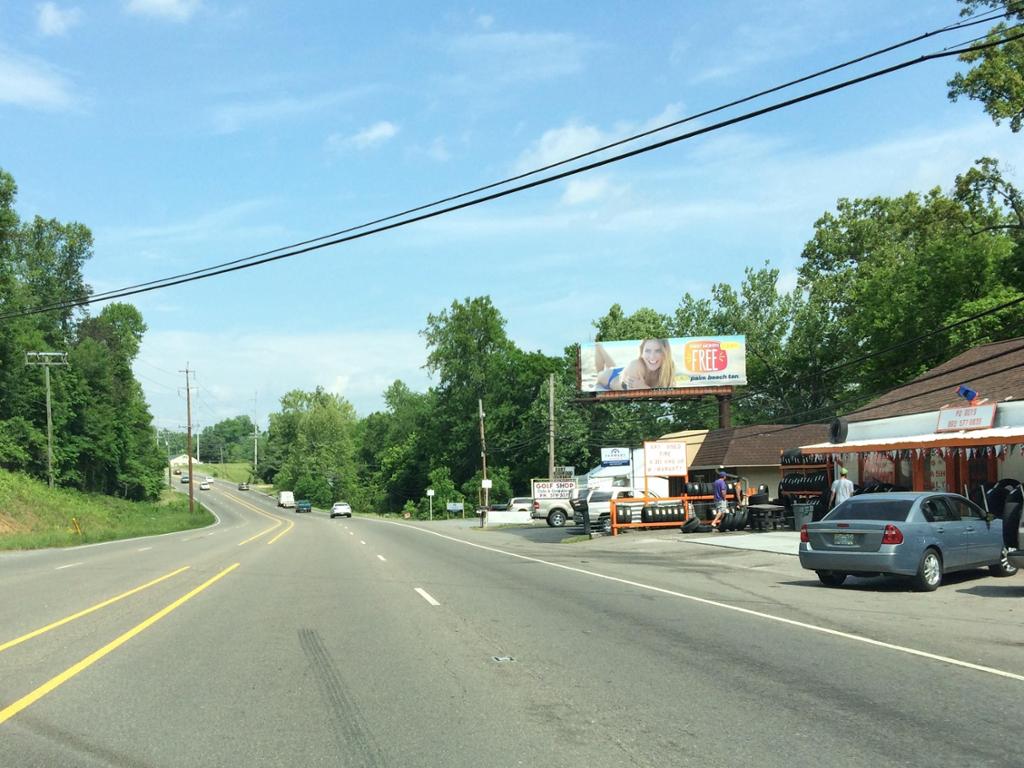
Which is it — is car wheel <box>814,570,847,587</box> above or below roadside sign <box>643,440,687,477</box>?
below

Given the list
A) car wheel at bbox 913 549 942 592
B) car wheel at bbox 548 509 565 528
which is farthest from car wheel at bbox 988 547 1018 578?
car wheel at bbox 548 509 565 528

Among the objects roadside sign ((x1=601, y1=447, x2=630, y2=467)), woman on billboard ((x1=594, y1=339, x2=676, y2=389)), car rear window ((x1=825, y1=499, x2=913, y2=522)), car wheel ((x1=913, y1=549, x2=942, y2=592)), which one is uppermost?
woman on billboard ((x1=594, y1=339, x2=676, y2=389))

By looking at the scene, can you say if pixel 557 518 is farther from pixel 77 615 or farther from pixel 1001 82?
pixel 77 615

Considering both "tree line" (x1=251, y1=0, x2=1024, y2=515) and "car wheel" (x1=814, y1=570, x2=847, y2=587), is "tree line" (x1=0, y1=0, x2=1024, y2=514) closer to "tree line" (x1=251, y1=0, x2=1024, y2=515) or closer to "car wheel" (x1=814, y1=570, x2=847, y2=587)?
"tree line" (x1=251, y1=0, x2=1024, y2=515)

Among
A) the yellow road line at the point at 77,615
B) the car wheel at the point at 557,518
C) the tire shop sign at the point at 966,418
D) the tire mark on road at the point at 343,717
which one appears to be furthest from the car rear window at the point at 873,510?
the car wheel at the point at 557,518

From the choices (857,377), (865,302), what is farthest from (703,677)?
(857,377)

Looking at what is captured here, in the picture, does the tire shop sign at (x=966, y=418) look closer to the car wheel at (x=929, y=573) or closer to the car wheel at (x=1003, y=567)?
the car wheel at (x=1003, y=567)

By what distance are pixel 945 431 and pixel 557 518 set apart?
1044 inches

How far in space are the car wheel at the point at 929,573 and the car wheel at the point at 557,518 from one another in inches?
1349

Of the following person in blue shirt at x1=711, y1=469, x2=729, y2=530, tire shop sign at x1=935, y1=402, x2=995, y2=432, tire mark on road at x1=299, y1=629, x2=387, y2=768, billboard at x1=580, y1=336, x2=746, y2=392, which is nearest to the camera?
tire mark on road at x1=299, y1=629, x2=387, y2=768

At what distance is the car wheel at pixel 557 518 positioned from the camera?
48.8 m

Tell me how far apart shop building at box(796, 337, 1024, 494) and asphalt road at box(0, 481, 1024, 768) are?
843cm

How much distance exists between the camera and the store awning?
2097cm

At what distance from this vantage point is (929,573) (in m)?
14.7
